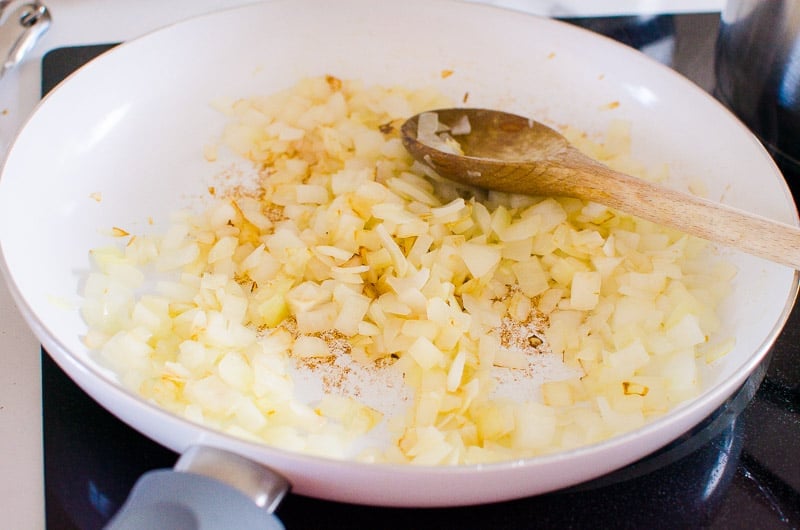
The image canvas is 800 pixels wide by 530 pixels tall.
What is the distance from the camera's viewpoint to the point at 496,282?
88 centimetres

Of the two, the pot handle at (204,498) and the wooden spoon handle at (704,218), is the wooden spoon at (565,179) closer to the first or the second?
the wooden spoon handle at (704,218)

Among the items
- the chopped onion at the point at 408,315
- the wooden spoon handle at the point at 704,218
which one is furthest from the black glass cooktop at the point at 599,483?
the wooden spoon handle at the point at 704,218

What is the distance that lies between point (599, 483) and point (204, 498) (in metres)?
0.36

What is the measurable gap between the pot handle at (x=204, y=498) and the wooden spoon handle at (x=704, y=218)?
0.49 meters

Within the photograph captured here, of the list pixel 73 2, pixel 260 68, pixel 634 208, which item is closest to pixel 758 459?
pixel 634 208

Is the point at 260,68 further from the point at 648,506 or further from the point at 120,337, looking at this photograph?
the point at 648,506

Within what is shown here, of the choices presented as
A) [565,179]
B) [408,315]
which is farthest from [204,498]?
[565,179]

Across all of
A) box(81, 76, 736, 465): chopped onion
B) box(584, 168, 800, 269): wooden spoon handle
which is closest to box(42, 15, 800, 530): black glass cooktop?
box(81, 76, 736, 465): chopped onion

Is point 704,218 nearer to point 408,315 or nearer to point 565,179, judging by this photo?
point 565,179

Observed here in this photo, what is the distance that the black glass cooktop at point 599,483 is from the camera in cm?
68

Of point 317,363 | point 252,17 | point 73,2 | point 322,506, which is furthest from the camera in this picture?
point 73,2

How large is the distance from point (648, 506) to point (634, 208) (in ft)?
1.02

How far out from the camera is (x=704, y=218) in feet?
2.58

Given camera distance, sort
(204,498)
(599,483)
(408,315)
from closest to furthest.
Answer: (204,498) → (599,483) → (408,315)
